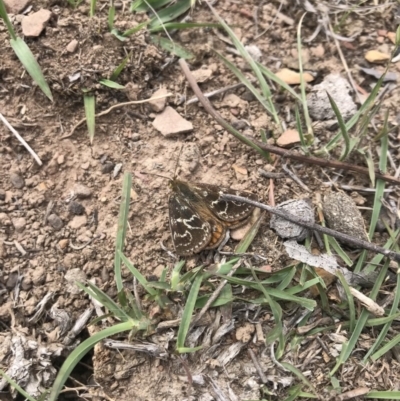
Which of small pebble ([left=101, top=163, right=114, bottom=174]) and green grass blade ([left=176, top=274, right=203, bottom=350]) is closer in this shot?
green grass blade ([left=176, top=274, right=203, bottom=350])

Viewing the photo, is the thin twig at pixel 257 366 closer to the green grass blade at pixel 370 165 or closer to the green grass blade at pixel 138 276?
the green grass blade at pixel 138 276

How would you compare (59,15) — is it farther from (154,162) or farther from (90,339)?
(90,339)

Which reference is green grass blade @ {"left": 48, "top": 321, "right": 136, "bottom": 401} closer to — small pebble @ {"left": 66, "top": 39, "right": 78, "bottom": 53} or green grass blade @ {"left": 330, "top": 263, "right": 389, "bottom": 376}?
green grass blade @ {"left": 330, "top": 263, "right": 389, "bottom": 376}

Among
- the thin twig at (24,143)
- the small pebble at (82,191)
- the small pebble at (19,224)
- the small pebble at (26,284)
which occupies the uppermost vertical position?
the thin twig at (24,143)

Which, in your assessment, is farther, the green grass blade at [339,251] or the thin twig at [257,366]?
the green grass blade at [339,251]

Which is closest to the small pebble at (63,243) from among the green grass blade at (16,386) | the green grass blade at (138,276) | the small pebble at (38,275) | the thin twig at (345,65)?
the small pebble at (38,275)

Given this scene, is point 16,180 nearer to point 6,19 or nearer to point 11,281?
point 11,281

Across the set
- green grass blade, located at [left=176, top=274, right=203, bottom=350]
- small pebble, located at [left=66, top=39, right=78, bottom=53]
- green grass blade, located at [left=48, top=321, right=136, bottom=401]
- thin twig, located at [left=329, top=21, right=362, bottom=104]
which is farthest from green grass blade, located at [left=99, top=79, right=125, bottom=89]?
thin twig, located at [left=329, top=21, right=362, bottom=104]
